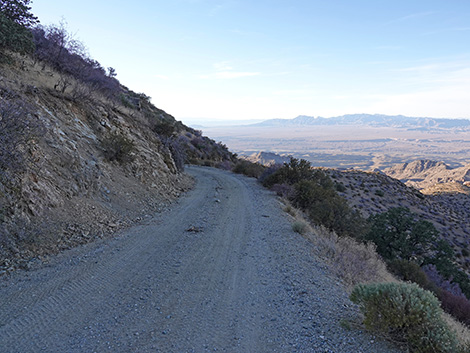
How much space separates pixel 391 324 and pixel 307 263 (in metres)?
3.67

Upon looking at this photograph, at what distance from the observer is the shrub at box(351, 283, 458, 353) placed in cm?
393

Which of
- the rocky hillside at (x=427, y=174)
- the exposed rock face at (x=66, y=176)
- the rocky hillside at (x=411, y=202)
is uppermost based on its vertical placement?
the exposed rock face at (x=66, y=176)

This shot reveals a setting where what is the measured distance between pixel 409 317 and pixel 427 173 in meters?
119

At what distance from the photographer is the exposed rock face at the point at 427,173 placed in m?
86.8

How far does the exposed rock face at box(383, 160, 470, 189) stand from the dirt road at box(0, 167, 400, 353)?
88695mm

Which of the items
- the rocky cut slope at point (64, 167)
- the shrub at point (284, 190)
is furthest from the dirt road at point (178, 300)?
the shrub at point (284, 190)

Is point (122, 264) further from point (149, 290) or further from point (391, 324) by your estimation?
point (391, 324)

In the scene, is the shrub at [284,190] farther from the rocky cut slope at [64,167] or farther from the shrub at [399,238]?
the rocky cut slope at [64,167]

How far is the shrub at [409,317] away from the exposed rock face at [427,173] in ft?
296

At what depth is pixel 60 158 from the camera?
10.1 meters

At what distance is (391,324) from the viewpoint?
4254mm

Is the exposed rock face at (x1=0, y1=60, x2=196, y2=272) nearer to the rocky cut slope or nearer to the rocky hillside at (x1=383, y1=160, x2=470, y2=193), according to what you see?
the rocky cut slope

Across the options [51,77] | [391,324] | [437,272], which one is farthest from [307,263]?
[51,77]

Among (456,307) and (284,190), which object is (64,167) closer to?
(284,190)
